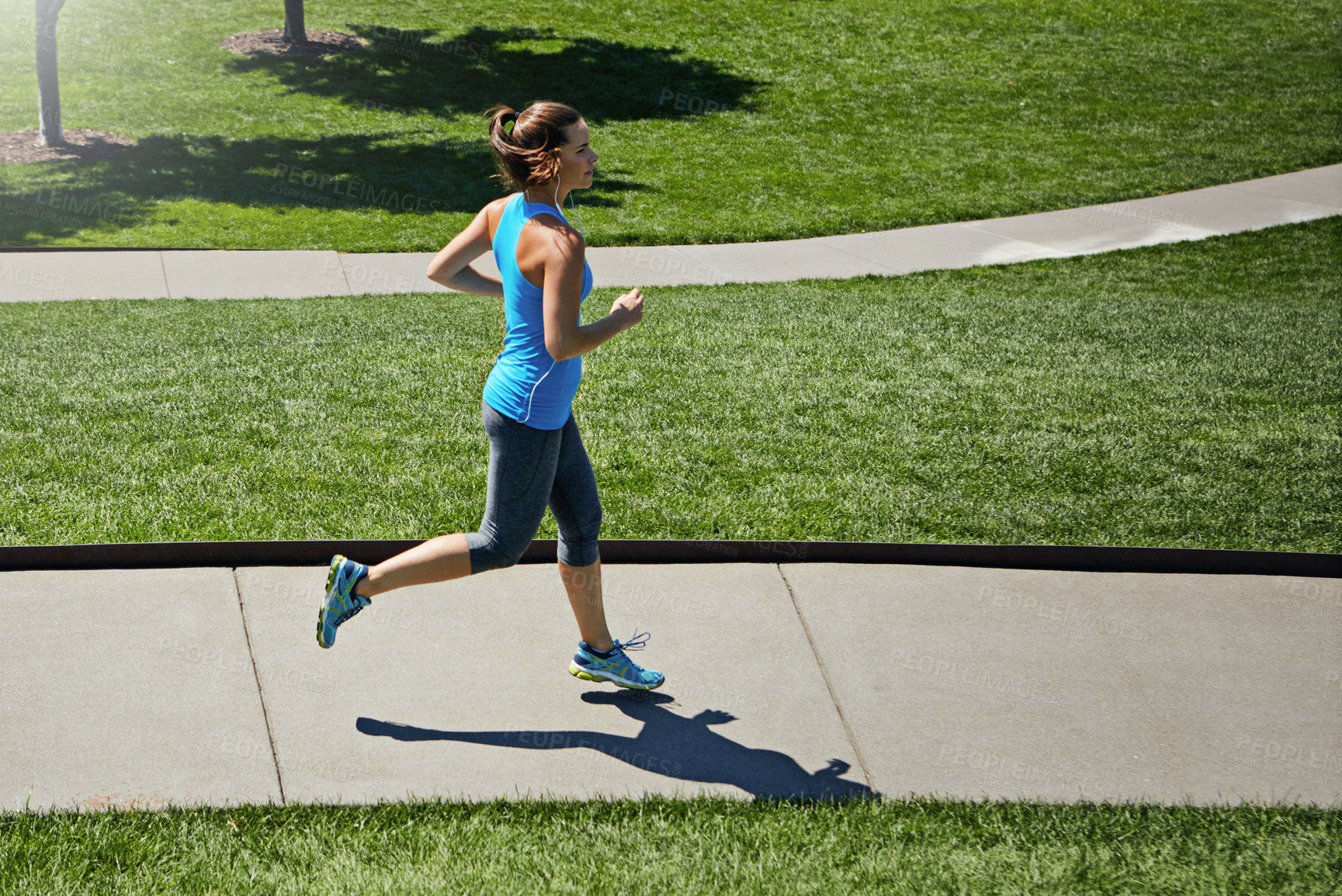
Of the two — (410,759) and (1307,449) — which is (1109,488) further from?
(410,759)

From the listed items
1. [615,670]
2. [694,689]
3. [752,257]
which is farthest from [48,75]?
[694,689]

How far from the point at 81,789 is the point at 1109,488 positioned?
4683mm

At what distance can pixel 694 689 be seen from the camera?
12.9ft

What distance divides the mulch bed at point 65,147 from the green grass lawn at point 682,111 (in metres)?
0.31

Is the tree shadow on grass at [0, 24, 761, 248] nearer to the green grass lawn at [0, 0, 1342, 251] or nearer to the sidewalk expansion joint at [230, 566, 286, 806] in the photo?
the green grass lawn at [0, 0, 1342, 251]

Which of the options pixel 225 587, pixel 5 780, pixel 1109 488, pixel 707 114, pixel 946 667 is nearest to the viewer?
pixel 5 780

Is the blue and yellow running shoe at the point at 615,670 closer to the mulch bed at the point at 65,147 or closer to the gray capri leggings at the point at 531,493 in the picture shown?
the gray capri leggings at the point at 531,493

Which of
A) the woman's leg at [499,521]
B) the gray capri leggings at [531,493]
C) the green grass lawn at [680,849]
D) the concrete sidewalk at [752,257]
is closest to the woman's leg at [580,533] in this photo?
the gray capri leggings at [531,493]

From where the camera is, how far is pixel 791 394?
6754mm

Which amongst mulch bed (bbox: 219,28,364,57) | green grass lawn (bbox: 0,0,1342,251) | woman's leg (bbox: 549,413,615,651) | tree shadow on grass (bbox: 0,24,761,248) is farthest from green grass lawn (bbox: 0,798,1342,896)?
mulch bed (bbox: 219,28,364,57)

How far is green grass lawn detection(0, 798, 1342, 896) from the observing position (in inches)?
114

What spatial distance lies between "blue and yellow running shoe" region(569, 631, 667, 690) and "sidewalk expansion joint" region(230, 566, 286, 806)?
1033mm

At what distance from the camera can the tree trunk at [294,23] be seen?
20516 millimetres

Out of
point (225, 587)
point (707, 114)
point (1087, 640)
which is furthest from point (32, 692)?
point (707, 114)
